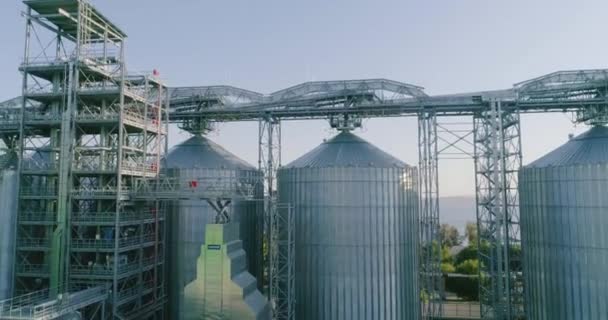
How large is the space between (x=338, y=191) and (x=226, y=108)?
12527 mm

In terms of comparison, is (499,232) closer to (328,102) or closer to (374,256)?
(374,256)

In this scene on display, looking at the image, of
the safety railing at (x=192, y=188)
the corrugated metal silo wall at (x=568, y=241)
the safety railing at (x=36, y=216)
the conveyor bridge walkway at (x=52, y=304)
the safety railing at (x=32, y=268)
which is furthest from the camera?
the safety railing at (x=36, y=216)

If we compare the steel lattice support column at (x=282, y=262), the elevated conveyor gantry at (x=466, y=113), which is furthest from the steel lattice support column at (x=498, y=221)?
the steel lattice support column at (x=282, y=262)

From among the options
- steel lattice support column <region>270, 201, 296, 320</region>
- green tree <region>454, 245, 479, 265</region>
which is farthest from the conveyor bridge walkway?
green tree <region>454, 245, 479, 265</region>

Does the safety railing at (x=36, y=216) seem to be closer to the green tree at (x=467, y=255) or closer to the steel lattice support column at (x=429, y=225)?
the steel lattice support column at (x=429, y=225)

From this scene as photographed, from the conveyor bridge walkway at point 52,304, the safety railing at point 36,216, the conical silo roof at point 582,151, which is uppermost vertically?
the conical silo roof at point 582,151

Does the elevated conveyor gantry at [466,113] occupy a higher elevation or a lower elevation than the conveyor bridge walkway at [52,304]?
higher

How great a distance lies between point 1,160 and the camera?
2625cm

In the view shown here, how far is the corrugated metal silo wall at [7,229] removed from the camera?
891 inches

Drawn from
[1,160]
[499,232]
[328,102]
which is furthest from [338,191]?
[1,160]

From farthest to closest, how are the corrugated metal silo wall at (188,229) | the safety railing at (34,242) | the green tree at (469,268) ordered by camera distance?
the green tree at (469,268) < the corrugated metal silo wall at (188,229) < the safety railing at (34,242)

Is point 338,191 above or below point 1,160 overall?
below

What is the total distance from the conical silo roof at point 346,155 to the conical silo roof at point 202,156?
502 centimetres

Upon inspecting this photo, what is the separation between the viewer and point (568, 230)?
21188mm
